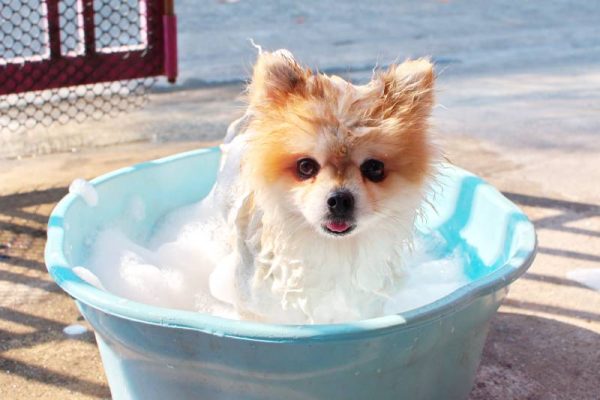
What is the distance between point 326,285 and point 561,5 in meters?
7.95

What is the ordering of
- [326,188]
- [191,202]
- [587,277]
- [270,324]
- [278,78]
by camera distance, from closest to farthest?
[270,324], [326,188], [278,78], [587,277], [191,202]

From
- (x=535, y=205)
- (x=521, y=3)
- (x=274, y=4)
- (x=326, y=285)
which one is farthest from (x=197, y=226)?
(x=521, y=3)

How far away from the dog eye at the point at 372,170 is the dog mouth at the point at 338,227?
0.46 feet

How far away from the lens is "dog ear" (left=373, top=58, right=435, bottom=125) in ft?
7.66

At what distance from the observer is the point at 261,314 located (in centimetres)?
254

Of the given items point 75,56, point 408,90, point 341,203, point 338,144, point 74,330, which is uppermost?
point 408,90

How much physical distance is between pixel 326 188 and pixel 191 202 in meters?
1.72

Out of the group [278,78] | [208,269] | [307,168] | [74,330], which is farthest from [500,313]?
[74,330]

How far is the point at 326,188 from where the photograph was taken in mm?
Result: 2170

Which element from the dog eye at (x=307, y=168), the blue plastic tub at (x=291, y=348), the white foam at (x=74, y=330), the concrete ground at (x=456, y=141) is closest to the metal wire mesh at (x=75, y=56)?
the concrete ground at (x=456, y=141)

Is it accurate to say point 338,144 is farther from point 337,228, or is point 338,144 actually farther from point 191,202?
point 191,202

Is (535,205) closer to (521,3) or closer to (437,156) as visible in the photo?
(437,156)

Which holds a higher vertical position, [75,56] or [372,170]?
[372,170]

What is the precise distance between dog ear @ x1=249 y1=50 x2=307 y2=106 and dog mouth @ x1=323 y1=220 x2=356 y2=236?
39cm
